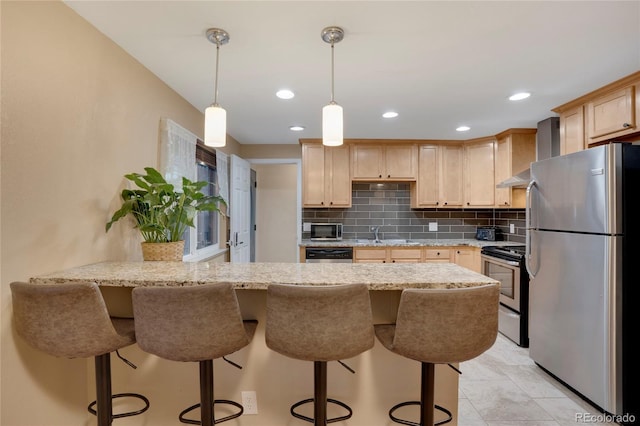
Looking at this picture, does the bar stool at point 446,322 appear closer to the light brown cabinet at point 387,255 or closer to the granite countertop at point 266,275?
the granite countertop at point 266,275

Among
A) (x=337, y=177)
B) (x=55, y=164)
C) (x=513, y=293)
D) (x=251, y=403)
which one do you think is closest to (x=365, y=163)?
(x=337, y=177)

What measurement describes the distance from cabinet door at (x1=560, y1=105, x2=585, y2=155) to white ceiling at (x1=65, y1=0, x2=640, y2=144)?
0.49 feet

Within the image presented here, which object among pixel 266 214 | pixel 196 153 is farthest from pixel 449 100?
pixel 266 214

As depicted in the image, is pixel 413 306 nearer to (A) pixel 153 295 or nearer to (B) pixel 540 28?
(A) pixel 153 295

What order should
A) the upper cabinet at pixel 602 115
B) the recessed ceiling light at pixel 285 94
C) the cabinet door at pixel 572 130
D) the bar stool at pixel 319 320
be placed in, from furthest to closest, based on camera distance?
the cabinet door at pixel 572 130
the recessed ceiling light at pixel 285 94
the upper cabinet at pixel 602 115
the bar stool at pixel 319 320

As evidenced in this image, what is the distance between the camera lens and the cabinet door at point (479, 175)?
4.18 m

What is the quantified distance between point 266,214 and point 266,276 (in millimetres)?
4398

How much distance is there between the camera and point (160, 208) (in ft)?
6.40

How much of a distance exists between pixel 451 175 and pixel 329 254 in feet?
6.67

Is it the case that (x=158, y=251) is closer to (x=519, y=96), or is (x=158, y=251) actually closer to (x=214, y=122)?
(x=214, y=122)

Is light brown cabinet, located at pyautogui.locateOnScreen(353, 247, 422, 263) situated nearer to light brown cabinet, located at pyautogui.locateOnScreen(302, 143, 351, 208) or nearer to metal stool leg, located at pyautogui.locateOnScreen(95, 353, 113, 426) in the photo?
light brown cabinet, located at pyautogui.locateOnScreen(302, 143, 351, 208)

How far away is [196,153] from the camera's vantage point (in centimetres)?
315

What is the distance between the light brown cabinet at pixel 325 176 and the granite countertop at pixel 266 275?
8.34ft

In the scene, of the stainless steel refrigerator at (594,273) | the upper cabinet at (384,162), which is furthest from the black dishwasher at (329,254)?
the stainless steel refrigerator at (594,273)
